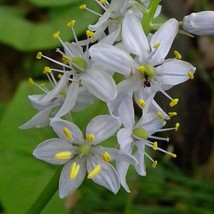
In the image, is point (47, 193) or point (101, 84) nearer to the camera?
point (101, 84)

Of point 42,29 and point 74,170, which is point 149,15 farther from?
point 42,29

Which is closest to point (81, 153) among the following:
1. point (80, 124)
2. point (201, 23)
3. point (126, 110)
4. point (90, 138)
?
point (90, 138)

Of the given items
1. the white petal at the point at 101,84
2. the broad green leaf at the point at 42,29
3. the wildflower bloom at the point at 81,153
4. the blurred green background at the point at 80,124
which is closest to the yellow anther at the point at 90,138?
the wildflower bloom at the point at 81,153

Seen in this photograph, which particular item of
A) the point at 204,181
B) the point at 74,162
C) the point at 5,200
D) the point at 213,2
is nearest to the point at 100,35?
the point at 74,162

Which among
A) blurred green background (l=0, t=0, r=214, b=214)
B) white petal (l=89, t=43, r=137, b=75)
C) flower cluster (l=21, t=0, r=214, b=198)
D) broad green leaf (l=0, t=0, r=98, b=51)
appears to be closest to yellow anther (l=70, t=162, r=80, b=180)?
flower cluster (l=21, t=0, r=214, b=198)

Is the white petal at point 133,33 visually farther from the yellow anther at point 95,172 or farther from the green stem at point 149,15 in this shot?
the yellow anther at point 95,172

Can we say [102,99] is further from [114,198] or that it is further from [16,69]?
[16,69]
